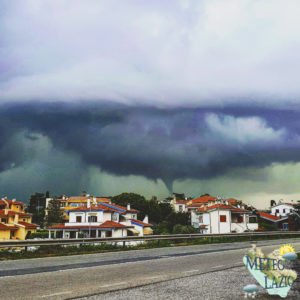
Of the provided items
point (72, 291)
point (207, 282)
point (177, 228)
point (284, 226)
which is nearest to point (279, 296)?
point (207, 282)

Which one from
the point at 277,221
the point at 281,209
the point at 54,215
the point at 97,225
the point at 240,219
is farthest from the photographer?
the point at 281,209

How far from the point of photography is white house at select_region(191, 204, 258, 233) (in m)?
84.2

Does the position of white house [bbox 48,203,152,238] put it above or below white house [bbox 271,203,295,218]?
below

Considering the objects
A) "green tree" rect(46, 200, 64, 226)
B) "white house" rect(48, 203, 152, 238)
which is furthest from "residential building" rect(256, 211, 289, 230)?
"green tree" rect(46, 200, 64, 226)

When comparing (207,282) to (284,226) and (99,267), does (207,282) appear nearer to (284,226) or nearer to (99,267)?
(99,267)

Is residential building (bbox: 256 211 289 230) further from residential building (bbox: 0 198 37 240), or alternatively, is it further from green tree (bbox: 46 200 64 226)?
residential building (bbox: 0 198 37 240)

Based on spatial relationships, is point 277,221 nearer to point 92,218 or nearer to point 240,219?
point 240,219

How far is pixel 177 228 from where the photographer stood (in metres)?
79.4

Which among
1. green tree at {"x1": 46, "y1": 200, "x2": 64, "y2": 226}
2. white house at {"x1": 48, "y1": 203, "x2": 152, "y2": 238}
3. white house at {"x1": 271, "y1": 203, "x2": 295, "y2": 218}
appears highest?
white house at {"x1": 271, "y1": 203, "x2": 295, "y2": 218}

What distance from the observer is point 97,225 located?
3017 inches

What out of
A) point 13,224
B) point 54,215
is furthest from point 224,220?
point 54,215

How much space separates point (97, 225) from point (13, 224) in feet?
58.0

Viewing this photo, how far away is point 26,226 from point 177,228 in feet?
86.0

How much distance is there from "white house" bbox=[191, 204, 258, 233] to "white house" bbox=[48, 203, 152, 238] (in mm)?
10746
